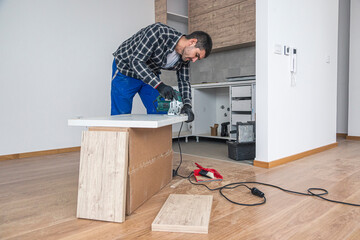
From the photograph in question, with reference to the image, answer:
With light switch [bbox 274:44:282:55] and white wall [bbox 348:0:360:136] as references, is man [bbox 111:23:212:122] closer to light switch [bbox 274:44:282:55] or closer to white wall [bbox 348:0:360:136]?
light switch [bbox 274:44:282:55]

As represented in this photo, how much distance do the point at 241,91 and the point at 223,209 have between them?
7.57 feet

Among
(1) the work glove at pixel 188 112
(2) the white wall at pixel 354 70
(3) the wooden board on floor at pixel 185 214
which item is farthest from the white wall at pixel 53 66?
(2) the white wall at pixel 354 70

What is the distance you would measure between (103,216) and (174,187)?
2.12 ft

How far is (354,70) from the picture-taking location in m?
4.06

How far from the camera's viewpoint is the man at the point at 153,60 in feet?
6.00

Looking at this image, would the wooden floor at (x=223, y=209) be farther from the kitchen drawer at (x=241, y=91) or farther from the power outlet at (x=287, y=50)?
the kitchen drawer at (x=241, y=91)

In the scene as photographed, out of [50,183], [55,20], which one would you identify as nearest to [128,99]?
[50,183]

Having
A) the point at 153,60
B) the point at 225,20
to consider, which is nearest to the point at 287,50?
the point at 153,60

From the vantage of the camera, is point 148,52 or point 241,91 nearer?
point 148,52

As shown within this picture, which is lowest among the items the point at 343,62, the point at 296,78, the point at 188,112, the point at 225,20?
the point at 188,112

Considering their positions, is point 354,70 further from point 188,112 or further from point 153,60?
point 153,60

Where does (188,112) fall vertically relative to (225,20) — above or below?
below

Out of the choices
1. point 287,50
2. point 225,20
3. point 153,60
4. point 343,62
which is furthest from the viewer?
point 343,62

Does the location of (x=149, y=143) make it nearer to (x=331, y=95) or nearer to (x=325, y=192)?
(x=325, y=192)
